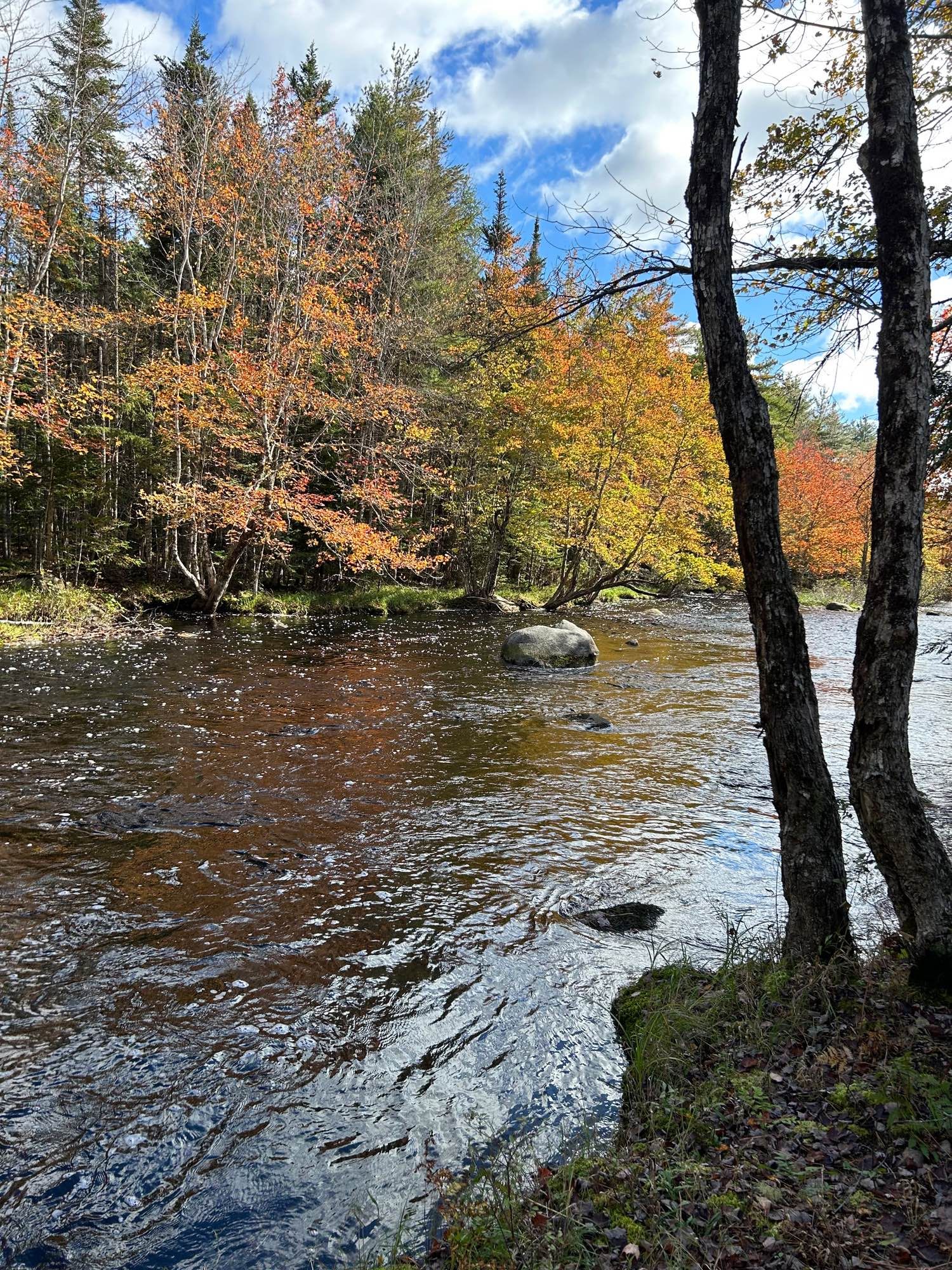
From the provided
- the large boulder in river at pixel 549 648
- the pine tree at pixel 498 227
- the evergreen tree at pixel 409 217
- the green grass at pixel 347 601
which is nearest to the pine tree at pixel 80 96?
the evergreen tree at pixel 409 217

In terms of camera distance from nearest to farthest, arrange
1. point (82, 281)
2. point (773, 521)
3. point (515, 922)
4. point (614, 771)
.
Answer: point (773, 521) < point (515, 922) < point (614, 771) < point (82, 281)

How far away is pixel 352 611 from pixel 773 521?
21.1 metres

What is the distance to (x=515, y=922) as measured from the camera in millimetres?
5332

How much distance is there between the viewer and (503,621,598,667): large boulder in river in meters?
15.7

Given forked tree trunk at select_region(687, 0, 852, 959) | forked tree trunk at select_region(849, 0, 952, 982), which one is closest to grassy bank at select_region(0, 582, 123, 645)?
forked tree trunk at select_region(687, 0, 852, 959)

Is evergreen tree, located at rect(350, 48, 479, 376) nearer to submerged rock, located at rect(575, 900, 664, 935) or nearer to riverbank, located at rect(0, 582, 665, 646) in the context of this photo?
riverbank, located at rect(0, 582, 665, 646)

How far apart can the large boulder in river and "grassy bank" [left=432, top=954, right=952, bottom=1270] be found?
11.7 meters

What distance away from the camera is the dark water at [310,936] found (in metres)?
3.09

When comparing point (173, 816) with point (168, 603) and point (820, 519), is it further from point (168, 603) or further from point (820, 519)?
point (820, 519)

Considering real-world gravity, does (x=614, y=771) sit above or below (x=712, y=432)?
below

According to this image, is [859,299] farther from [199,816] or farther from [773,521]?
[199,816]

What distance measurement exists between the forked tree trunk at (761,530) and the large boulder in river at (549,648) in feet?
37.3

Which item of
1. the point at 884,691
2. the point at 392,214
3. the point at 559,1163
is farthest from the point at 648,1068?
the point at 392,214

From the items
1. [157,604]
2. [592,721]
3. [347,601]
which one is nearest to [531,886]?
[592,721]
